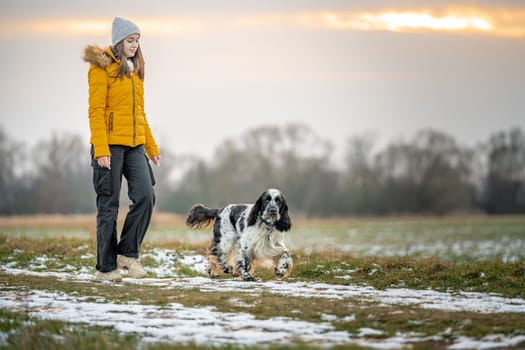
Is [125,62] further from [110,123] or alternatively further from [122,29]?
[110,123]

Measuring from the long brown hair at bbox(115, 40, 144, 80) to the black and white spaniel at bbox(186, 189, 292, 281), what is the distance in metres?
2.42

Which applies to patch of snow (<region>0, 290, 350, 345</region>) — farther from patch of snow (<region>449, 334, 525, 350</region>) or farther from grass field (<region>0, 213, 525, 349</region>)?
patch of snow (<region>449, 334, 525, 350</region>)

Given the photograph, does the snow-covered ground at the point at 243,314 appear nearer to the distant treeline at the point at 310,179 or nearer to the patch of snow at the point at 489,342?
the patch of snow at the point at 489,342

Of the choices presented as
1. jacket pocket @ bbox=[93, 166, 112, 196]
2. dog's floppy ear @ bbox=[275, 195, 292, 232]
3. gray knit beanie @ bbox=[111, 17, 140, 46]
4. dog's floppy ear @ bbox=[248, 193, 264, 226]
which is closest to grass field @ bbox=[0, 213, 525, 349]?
dog's floppy ear @ bbox=[275, 195, 292, 232]

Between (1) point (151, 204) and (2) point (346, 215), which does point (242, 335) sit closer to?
(1) point (151, 204)

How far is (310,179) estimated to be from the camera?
245 ft

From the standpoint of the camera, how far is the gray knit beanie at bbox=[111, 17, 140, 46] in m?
9.21

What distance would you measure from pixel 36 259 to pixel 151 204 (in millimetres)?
3758

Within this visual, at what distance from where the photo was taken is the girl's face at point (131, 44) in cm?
924

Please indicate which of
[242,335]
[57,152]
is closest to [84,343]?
[242,335]

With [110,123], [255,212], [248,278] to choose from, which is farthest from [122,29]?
[248,278]

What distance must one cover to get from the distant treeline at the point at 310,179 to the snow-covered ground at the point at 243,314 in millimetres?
63440

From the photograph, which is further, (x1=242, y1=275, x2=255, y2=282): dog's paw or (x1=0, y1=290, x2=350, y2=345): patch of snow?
(x1=242, y1=275, x2=255, y2=282): dog's paw

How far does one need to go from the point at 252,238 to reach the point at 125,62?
304 cm
